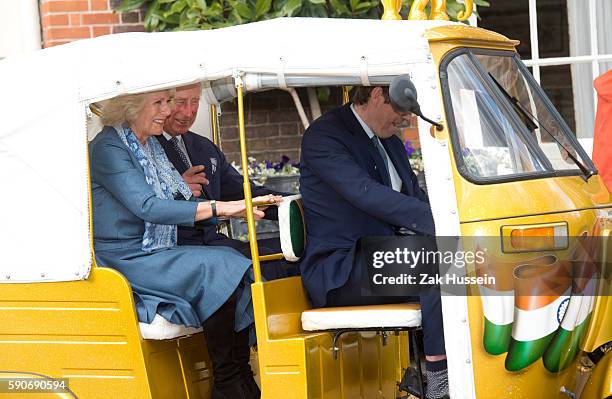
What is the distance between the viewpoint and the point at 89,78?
4.92m

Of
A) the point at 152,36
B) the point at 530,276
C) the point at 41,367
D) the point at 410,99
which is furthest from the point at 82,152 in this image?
the point at 530,276

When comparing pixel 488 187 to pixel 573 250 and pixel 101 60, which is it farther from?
pixel 101 60

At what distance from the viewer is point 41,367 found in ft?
16.4

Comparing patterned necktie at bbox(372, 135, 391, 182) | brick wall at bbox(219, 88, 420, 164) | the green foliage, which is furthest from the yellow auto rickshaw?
brick wall at bbox(219, 88, 420, 164)

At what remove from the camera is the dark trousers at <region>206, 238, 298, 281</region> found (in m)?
5.36

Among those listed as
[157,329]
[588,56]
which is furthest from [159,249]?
[588,56]

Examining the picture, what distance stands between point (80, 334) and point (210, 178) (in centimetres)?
123

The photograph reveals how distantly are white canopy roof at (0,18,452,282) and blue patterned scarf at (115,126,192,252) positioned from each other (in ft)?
1.00

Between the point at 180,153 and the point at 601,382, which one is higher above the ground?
the point at 180,153

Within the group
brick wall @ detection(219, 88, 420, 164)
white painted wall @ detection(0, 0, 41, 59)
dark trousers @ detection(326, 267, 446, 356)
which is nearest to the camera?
dark trousers @ detection(326, 267, 446, 356)

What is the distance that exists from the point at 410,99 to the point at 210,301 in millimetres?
1272

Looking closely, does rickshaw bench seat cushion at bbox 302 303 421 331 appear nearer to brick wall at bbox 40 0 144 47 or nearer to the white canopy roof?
the white canopy roof

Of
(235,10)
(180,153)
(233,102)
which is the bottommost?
(180,153)

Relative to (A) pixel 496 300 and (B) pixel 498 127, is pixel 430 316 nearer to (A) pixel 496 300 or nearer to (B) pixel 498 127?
(A) pixel 496 300
